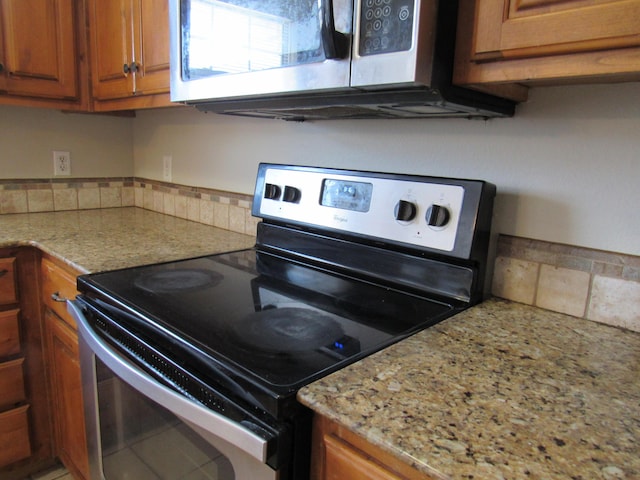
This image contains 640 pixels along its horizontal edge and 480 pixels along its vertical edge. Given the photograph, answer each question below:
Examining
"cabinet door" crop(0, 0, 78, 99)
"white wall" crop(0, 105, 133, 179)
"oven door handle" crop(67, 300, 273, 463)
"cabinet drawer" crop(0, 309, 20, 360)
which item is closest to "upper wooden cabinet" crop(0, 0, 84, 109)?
"cabinet door" crop(0, 0, 78, 99)

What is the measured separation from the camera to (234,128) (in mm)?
1636

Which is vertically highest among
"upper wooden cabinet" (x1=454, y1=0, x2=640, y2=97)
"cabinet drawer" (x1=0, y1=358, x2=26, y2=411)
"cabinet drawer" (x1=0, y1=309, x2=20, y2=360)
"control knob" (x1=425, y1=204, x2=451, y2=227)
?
"upper wooden cabinet" (x1=454, y1=0, x2=640, y2=97)

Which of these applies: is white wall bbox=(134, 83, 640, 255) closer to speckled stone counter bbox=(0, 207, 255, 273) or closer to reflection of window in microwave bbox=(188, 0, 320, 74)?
reflection of window in microwave bbox=(188, 0, 320, 74)

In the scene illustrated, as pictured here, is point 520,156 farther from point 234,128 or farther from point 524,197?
point 234,128

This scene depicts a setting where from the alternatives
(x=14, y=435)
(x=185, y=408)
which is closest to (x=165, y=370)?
(x=185, y=408)

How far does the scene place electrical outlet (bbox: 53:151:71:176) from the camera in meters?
1.98

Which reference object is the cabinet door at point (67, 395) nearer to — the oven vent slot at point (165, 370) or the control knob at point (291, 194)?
the oven vent slot at point (165, 370)

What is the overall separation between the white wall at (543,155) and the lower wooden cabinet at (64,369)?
0.86 metres

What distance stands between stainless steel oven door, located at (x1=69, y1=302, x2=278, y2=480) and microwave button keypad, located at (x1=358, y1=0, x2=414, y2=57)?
613 millimetres

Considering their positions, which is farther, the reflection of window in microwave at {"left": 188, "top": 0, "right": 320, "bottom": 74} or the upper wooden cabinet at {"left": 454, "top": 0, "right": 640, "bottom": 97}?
the reflection of window in microwave at {"left": 188, "top": 0, "right": 320, "bottom": 74}

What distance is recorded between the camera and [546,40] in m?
0.62

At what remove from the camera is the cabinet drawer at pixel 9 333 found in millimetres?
1404

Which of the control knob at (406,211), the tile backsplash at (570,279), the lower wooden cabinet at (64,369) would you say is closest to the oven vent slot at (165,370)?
the lower wooden cabinet at (64,369)

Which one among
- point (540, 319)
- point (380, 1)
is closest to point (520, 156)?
point (540, 319)
